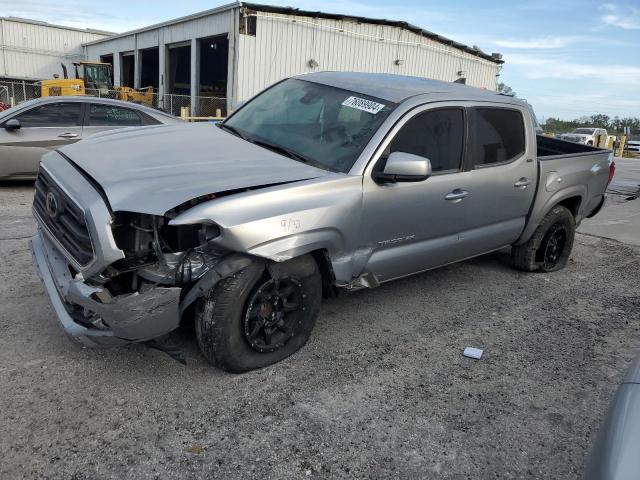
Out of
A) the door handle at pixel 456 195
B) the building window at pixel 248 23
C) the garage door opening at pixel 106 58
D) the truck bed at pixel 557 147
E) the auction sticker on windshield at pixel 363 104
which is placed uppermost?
the building window at pixel 248 23

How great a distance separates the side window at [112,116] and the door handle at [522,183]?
598 cm

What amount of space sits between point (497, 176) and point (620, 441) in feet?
10.0

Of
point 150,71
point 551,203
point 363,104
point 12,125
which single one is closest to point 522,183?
point 551,203

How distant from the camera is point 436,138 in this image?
13.2 feet

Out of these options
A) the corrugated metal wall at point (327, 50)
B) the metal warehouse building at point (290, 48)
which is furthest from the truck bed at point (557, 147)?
the corrugated metal wall at point (327, 50)

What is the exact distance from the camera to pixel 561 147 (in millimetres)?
6359

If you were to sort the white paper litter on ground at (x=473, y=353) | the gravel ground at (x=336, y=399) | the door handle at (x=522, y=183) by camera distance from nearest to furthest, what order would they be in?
the gravel ground at (x=336, y=399) → the white paper litter on ground at (x=473, y=353) → the door handle at (x=522, y=183)

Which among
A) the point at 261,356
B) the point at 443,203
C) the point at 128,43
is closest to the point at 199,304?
the point at 261,356

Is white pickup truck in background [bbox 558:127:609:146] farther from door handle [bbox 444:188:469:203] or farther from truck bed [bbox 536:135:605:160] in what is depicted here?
door handle [bbox 444:188:469:203]

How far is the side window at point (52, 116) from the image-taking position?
7750mm

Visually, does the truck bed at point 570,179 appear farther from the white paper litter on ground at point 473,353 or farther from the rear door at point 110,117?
the rear door at point 110,117

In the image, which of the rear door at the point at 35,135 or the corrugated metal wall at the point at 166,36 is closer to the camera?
the rear door at the point at 35,135

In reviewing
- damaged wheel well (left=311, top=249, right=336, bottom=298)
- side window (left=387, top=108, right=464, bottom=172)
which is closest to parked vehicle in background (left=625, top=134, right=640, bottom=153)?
side window (left=387, top=108, right=464, bottom=172)

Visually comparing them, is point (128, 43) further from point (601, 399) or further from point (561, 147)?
point (601, 399)
